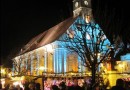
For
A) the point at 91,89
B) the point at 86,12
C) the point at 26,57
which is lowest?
the point at 91,89

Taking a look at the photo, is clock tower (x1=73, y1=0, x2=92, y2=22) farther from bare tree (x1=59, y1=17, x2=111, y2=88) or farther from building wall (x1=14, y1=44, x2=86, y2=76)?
bare tree (x1=59, y1=17, x2=111, y2=88)

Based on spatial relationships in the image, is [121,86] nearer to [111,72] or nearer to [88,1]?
[111,72]

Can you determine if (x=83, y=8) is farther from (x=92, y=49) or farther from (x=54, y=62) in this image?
(x=92, y=49)

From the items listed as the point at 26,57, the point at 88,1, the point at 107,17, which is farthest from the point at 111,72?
the point at 26,57

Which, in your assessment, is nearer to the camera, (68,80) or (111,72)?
Answer: (111,72)

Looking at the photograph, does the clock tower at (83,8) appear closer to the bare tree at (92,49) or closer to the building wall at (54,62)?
the building wall at (54,62)

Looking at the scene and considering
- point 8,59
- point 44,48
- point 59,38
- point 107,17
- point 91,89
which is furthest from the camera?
point 8,59

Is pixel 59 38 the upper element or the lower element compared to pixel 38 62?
upper

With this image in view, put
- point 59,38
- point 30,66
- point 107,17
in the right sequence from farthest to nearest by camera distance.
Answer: point 30,66, point 59,38, point 107,17

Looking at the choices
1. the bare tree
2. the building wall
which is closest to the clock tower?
the building wall

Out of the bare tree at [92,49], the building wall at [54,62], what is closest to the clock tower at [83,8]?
the building wall at [54,62]

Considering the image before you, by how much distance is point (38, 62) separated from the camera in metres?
61.4

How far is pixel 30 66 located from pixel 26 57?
5.27 meters

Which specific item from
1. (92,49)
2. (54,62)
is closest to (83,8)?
(54,62)
